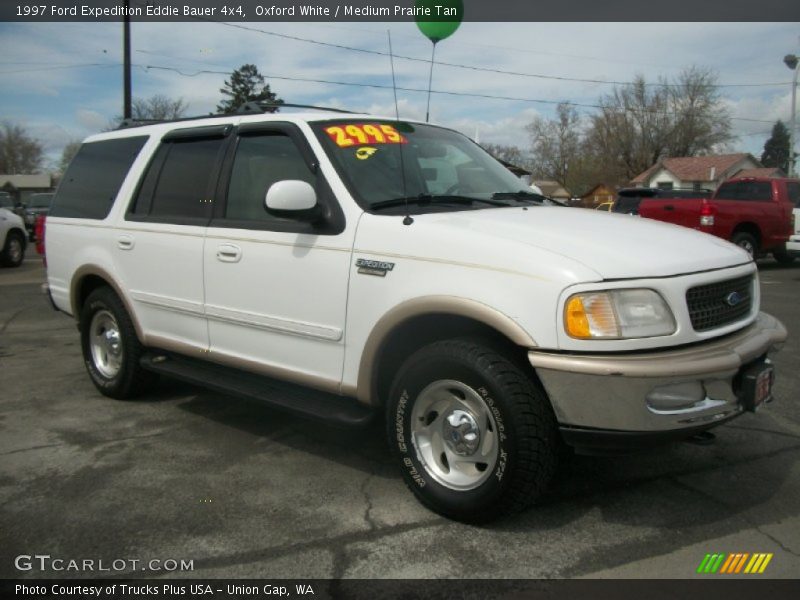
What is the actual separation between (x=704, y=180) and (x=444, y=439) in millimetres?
67479

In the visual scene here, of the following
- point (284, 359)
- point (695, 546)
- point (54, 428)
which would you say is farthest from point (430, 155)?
point (54, 428)

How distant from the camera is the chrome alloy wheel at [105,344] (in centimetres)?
521

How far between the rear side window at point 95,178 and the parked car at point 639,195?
550 inches

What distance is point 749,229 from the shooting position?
14.7 meters

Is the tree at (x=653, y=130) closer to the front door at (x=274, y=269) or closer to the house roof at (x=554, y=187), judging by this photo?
the house roof at (x=554, y=187)

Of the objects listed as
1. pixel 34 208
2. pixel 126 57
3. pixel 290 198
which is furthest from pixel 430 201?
pixel 34 208

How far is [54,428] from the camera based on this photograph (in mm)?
4621

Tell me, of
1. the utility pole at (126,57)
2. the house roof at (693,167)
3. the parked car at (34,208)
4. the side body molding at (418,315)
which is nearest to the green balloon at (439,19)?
the side body molding at (418,315)

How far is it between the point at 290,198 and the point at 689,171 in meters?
67.6

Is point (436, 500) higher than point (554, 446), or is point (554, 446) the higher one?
point (554, 446)

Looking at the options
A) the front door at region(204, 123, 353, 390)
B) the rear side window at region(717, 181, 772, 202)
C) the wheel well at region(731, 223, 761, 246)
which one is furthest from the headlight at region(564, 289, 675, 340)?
the rear side window at region(717, 181, 772, 202)

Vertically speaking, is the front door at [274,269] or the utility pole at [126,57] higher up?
the utility pole at [126,57]

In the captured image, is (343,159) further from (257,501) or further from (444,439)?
(257,501)

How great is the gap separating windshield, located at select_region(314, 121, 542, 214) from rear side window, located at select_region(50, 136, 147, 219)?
1.98 meters
